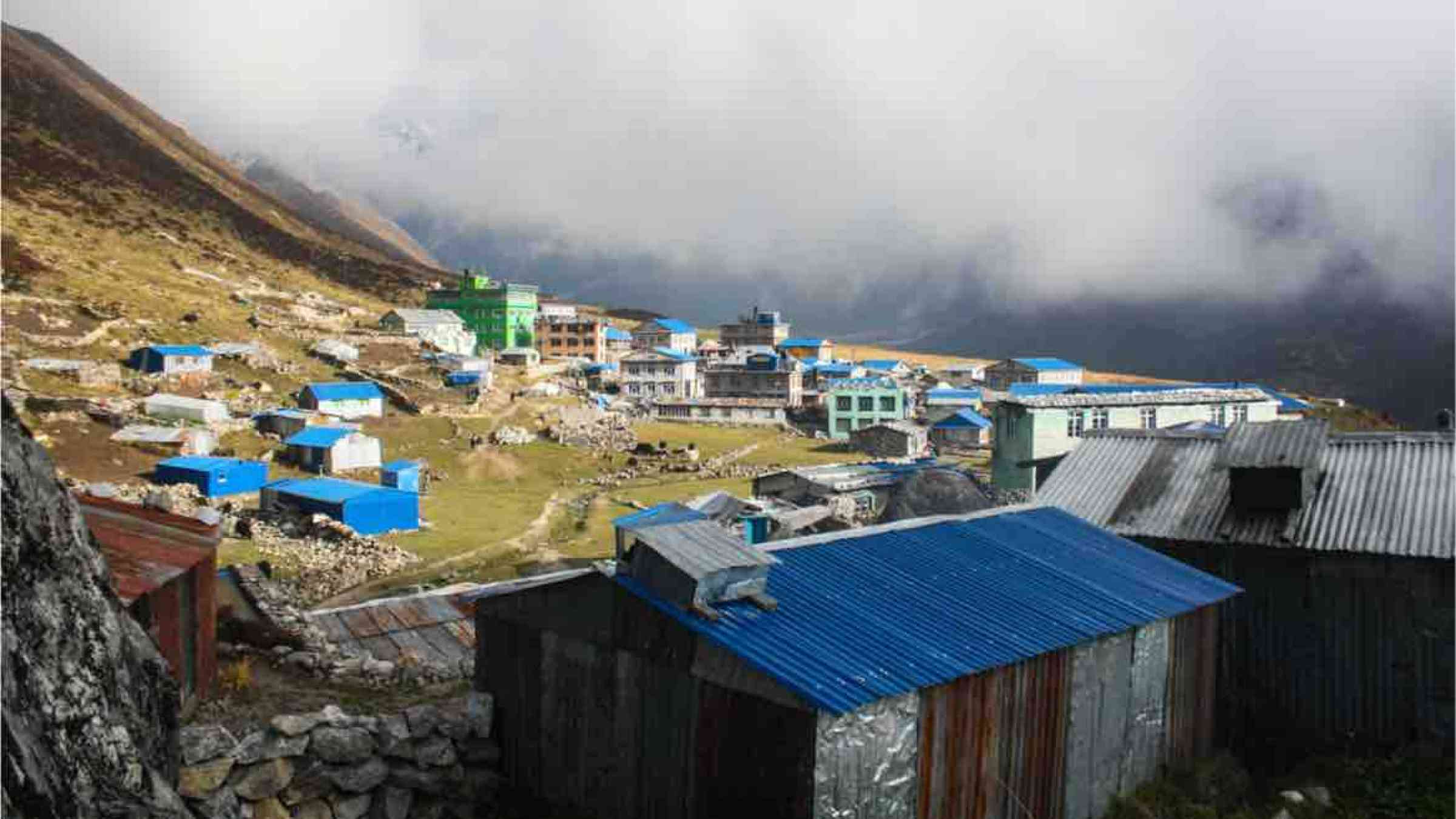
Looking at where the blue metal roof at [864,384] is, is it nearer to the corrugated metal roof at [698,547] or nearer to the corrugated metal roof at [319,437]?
the corrugated metal roof at [319,437]

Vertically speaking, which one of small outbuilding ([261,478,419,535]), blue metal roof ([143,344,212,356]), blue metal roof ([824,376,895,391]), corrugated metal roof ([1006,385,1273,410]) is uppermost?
blue metal roof ([143,344,212,356])

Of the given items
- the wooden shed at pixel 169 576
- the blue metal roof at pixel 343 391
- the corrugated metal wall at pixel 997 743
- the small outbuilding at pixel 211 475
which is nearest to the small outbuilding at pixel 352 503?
the small outbuilding at pixel 211 475

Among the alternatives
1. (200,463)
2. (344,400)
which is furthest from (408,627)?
(344,400)

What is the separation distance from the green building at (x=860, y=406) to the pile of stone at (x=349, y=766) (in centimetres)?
7812

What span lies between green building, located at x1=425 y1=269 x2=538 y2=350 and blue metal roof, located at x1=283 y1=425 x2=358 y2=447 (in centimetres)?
6911

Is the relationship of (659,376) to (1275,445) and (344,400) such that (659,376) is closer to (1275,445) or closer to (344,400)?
(344,400)

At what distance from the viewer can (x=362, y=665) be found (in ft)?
51.5

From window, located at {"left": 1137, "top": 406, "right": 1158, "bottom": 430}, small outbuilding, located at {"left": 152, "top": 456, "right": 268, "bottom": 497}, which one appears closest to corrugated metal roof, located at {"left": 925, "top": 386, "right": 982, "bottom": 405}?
window, located at {"left": 1137, "top": 406, "right": 1158, "bottom": 430}

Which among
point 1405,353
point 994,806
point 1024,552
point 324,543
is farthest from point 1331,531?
point 1405,353

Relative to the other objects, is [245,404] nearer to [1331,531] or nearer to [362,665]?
[362,665]

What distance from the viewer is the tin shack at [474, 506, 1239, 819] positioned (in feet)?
34.4

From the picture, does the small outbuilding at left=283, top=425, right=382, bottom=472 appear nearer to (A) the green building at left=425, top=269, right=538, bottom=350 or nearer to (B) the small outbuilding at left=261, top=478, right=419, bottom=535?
(B) the small outbuilding at left=261, top=478, right=419, bottom=535

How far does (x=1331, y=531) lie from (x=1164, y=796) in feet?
18.2

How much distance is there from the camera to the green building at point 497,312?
128875mm
